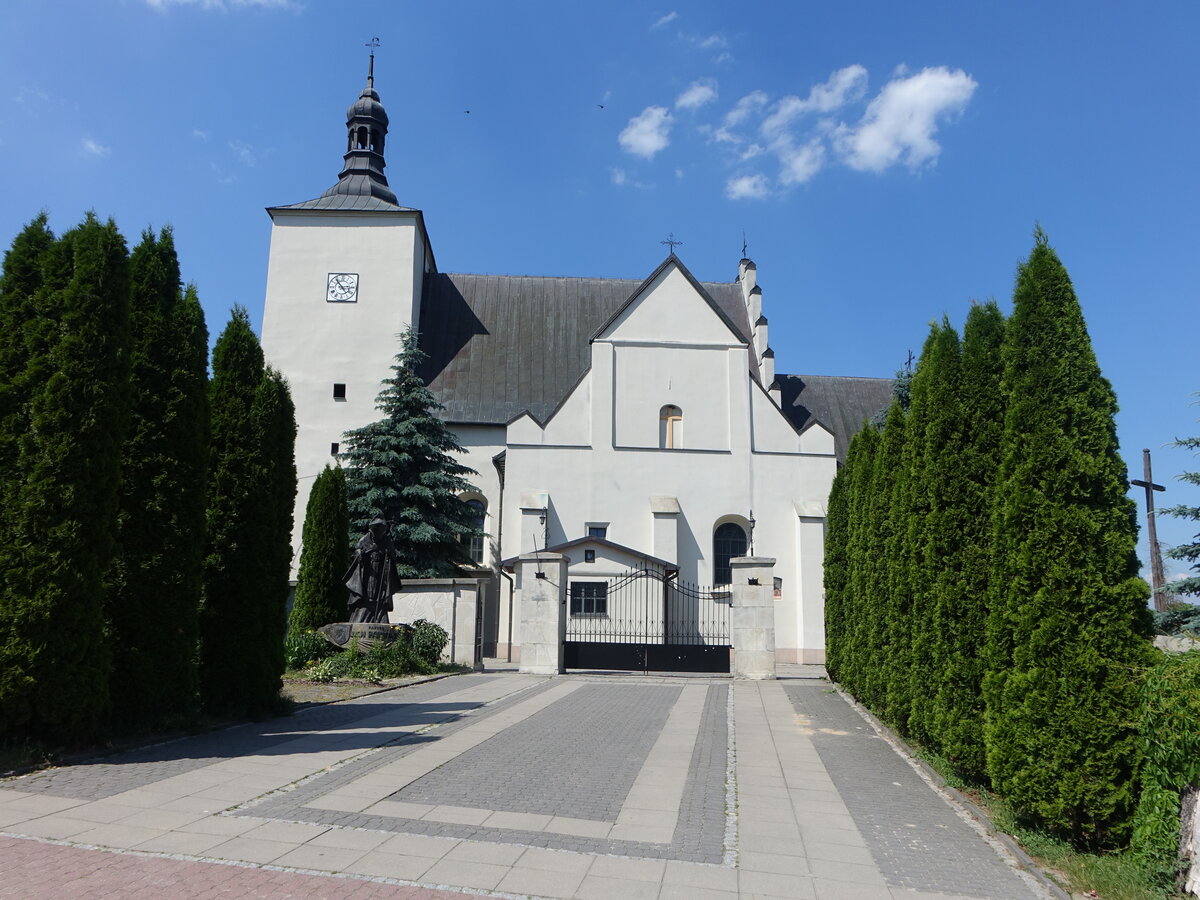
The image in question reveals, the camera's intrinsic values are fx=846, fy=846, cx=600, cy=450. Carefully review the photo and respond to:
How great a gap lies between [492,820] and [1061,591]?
441 centimetres

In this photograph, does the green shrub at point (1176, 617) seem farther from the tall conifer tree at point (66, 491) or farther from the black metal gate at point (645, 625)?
the tall conifer tree at point (66, 491)

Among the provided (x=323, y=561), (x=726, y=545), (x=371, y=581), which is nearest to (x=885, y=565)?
(x=371, y=581)

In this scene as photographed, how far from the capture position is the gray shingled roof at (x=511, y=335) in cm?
3153

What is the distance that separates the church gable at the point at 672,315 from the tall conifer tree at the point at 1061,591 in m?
22.0

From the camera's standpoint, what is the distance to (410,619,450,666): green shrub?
17172 mm

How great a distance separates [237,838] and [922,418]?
7.39 m

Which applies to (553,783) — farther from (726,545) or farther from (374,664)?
(726,545)

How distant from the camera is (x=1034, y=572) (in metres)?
6.26

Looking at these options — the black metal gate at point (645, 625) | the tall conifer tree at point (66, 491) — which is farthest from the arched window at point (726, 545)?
the tall conifer tree at point (66, 491)

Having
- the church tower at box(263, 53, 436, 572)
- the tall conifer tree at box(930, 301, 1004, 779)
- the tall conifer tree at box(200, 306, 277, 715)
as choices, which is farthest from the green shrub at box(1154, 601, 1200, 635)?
the church tower at box(263, 53, 436, 572)

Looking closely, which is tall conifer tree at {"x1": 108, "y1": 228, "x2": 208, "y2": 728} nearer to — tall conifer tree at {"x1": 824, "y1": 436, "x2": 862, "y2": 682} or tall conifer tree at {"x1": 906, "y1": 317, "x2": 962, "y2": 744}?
tall conifer tree at {"x1": 906, "y1": 317, "x2": 962, "y2": 744}

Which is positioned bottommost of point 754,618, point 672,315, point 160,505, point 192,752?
point 192,752

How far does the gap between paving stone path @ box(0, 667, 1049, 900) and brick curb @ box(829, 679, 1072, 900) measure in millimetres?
93

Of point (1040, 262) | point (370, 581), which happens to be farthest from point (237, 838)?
point (370, 581)
